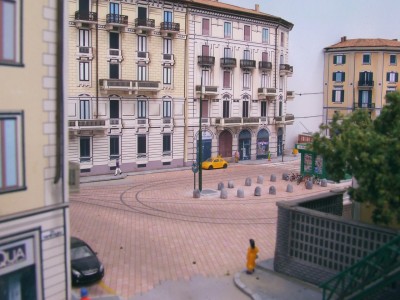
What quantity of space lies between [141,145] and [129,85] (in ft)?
17.2

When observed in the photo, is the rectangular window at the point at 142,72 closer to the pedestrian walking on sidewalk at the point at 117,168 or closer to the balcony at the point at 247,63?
the pedestrian walking on sidewalk at the point at 117,168

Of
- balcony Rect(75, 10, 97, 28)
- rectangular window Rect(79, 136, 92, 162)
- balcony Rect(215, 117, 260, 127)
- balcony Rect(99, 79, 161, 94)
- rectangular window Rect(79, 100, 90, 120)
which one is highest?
balcony Rect(75, 10, 97, 28)

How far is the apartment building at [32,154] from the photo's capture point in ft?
31.3

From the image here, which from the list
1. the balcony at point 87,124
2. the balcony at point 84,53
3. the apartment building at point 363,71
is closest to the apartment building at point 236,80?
the balcony at point 87,124

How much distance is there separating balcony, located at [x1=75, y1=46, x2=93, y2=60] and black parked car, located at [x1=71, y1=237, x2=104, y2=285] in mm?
21415

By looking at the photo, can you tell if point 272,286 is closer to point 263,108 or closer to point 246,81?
point 246,81

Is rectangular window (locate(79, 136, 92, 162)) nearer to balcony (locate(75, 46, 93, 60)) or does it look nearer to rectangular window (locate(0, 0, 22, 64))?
balcony (locate(75, 46, 93, 60))

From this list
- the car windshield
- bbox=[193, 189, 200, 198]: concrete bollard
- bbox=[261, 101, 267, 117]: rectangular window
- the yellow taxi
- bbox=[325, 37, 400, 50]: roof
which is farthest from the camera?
bbox=[325, 37, 400, 50]: roof

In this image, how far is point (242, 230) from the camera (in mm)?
20938

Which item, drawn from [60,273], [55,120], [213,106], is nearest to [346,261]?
[60,273]

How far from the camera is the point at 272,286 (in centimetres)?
1431

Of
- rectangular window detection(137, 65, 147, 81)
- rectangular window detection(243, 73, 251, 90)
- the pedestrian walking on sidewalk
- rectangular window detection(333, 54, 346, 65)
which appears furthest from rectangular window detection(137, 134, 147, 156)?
rectangular window detection(333, 54, 346, 65)

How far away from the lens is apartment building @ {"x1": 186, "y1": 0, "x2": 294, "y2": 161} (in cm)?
4028

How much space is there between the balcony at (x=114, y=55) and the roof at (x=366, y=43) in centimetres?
2952
